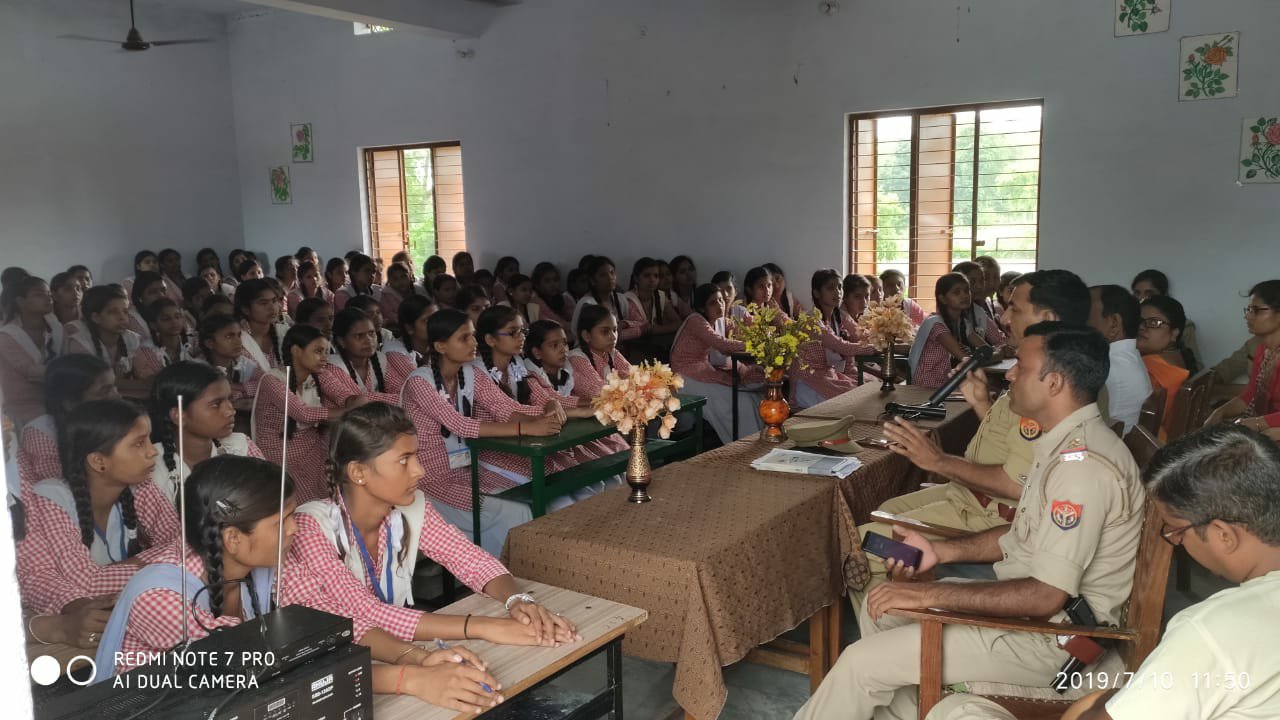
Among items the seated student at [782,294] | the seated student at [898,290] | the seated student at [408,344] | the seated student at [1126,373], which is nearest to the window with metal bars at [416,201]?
the seated student at [782,294]

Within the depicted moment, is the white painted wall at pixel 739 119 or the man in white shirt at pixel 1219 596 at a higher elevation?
the white painted wall at pixel 739 119

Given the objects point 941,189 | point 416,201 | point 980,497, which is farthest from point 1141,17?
point 416,201

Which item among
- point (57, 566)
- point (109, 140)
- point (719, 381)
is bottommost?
point (719, 381)

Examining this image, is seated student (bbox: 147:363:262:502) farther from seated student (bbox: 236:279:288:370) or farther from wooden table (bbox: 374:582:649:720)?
seated student (bbox: 236:279:288:370)

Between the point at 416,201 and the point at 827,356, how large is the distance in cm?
536

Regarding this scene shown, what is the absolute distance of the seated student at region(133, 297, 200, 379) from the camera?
17.6 feet

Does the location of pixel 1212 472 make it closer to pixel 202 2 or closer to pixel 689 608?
pixel 689 608

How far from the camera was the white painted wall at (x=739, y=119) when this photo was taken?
6.27 meters

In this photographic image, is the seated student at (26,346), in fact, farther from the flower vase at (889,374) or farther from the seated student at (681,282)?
the seated student at (681,282)

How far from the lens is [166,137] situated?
10695mm

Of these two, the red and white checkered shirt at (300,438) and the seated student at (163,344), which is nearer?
the red and white checkered shirt at (300,438)

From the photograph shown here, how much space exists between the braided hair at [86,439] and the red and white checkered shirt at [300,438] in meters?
1.46

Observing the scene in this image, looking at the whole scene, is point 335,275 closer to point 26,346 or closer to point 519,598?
point 26,346

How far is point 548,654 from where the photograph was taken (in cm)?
197
